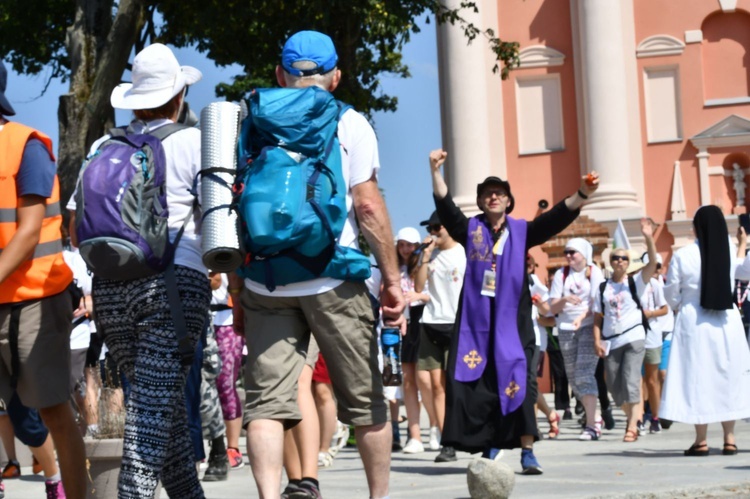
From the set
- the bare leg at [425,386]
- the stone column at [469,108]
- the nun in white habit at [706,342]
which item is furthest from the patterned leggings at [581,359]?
the stone column at [469,108]

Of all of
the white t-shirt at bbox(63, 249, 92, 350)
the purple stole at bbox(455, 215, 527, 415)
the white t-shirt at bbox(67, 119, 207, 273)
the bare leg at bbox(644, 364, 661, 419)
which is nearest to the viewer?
the white t-shirt at bbox(67, 119, 207, 273)

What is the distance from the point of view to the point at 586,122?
39.3 m

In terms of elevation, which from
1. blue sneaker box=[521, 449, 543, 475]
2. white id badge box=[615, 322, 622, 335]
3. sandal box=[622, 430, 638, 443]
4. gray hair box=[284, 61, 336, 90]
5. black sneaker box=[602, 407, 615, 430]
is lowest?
black sneaker box=[602, 407, 615, 430]

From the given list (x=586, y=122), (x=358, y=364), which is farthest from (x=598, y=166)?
(x=358, y=364)

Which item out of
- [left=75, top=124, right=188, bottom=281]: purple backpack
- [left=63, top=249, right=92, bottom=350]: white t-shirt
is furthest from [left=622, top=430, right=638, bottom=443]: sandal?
[left=75, top=124, right=188, bottom=281]: purple backpack

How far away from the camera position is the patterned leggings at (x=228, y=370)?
38.4ft

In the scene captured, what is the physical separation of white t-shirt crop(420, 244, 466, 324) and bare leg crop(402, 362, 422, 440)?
2.08 ft

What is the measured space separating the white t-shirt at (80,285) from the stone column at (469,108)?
25.5m

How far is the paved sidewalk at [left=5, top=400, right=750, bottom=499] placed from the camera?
9.48 m

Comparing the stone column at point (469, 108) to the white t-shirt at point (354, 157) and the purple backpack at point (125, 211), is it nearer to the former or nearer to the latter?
the white t-shirt at point (354, 157)

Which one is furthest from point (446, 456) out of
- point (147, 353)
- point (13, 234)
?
point (147, 353)

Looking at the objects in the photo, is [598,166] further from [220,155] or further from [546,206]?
[220,155]

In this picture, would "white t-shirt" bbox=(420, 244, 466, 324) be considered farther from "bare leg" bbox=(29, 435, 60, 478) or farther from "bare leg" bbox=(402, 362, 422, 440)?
"bare leg" bbox=(29, 435, 60, 478)

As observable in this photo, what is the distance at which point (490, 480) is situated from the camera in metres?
8.91
